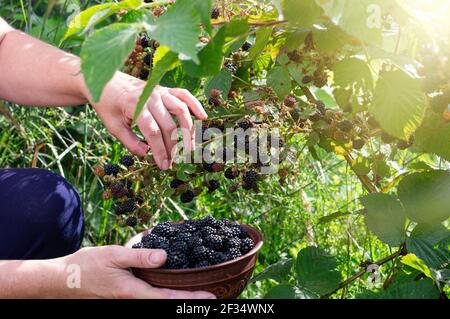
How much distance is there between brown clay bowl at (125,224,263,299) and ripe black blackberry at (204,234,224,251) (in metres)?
0.05

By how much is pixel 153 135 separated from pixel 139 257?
200mm

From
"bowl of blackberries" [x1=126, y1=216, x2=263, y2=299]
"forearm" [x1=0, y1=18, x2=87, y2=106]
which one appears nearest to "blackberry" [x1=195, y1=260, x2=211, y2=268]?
"bowl of blackberries" [x1=126, y1=216, x2=263, y2=299]

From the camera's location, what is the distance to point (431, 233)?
0.97 metres

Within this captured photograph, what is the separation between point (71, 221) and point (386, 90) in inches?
31.3

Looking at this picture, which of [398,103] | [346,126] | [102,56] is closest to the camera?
[102,56]

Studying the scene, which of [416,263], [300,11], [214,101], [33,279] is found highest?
[300,11]

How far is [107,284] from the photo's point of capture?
3.08ft

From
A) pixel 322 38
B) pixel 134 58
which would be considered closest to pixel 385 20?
pixel 322 38

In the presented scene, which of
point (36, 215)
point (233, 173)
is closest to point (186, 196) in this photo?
point (233, 173)

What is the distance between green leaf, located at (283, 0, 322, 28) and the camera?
77cm

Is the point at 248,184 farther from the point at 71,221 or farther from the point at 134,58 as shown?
the point at 71,221

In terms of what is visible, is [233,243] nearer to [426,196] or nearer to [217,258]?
[217,258]

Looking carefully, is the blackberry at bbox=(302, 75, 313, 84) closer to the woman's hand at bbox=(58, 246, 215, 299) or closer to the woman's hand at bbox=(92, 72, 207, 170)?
the woman's hand at bbox=(92, 72, 207, 170)

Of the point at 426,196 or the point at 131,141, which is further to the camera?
the point at 131,141
